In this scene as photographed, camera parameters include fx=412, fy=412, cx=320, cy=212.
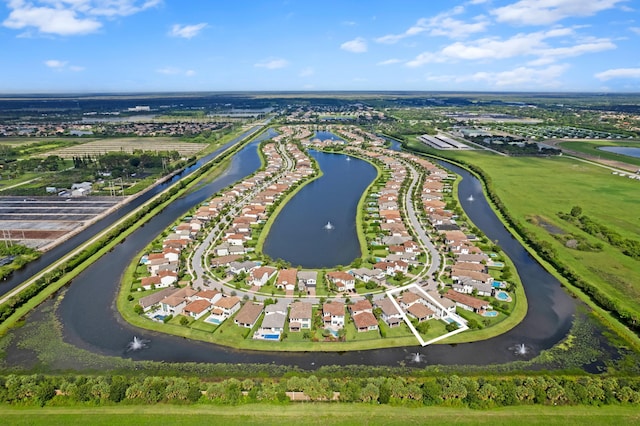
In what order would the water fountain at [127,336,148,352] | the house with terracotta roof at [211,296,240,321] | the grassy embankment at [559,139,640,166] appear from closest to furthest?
1. the water fountain at [127,336,148,352]
2. the house with terracotta roof at [211,296,240,321]
3. the grassy embankment at [559,139,640,166]

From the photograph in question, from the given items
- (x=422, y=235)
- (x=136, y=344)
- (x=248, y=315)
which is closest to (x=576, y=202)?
(x=422, y=235)

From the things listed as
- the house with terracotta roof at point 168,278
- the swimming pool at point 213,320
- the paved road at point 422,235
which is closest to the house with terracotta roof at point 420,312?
the paved road at point 422,235

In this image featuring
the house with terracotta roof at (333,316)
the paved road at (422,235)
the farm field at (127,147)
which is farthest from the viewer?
the farm field at (127,147)

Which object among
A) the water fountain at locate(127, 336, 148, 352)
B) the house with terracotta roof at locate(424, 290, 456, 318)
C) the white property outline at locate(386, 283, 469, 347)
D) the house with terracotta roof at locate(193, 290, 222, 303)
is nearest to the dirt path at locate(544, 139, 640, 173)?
the house with terracotta roof at locate(424, 290, 456, 318)

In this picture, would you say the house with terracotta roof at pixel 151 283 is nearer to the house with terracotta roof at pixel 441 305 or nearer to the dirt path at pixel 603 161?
the house with terracotta roof at pixel 441 305

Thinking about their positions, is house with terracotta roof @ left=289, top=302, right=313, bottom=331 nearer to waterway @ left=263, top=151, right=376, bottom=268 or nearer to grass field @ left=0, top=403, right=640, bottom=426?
grass field @ left=0, top=403, right=640, bottom=426

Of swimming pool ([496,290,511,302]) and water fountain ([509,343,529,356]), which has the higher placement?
swimming pool ([496,290,511,302])
